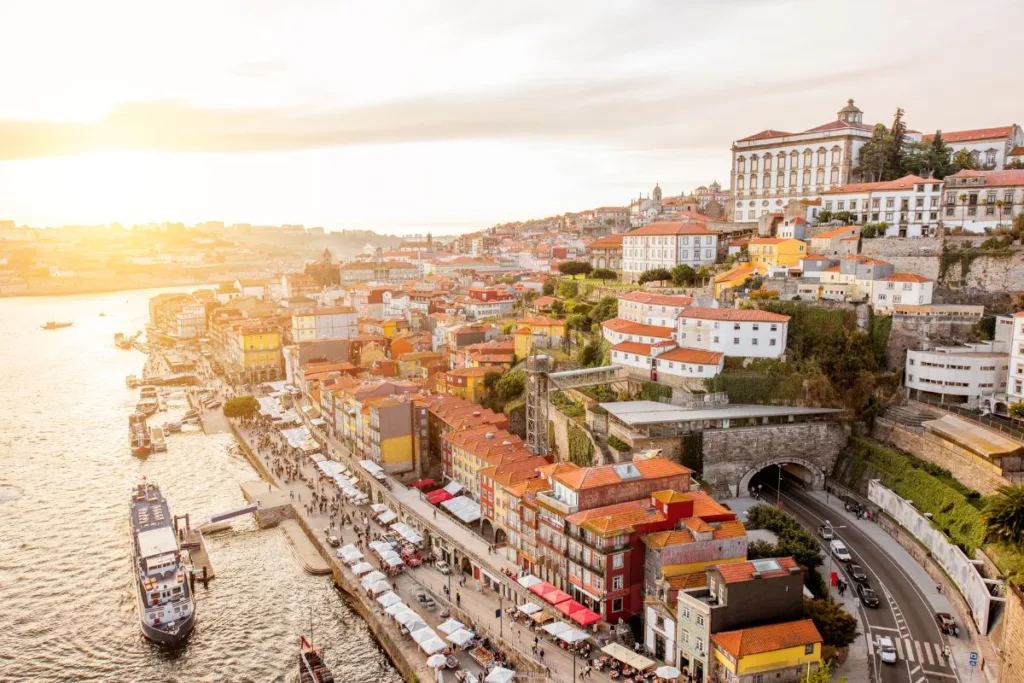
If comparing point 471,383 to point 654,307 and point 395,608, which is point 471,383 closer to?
point 654,307

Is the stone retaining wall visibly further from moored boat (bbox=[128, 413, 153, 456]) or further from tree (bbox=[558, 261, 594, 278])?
moored boat (bbox=[128, 413, 153, 456])

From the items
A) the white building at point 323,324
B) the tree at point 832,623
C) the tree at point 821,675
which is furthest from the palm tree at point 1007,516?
the white building at point 323,324

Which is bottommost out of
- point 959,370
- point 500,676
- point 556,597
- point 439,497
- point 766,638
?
point 500,676

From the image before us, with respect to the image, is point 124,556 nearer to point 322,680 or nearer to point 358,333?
point 322,680

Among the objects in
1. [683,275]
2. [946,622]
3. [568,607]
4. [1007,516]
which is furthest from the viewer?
[683,275]

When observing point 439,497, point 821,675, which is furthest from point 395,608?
point 821,675

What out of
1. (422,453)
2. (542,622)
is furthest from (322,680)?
(422,453)

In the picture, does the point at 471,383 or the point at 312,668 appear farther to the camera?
the point at 471,383
